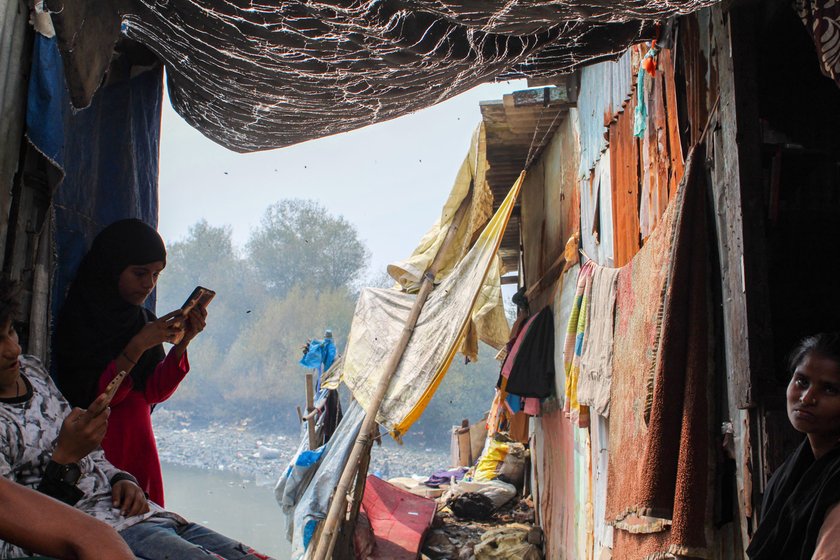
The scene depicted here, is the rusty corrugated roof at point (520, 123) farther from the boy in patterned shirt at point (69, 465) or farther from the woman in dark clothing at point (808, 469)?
the boy in patterned shirt at point (69, 465)

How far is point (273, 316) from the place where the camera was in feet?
158

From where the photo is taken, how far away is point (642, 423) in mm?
3061

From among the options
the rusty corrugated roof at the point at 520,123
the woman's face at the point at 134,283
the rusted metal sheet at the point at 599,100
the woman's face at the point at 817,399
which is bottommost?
the woman's face at the point at 817,399

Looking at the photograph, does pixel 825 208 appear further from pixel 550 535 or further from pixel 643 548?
pixel 550 535

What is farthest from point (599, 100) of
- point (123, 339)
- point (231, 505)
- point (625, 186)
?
point (231, 505)

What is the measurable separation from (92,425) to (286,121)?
6.39 feet

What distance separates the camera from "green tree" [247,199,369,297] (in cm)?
5212

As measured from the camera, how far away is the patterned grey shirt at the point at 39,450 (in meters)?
2.08

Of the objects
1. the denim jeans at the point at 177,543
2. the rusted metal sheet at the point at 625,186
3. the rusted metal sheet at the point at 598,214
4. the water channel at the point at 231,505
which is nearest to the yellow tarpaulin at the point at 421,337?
the rusted metal sheet at the point at 598,214

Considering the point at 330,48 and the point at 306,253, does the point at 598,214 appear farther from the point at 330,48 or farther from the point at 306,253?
the point at 306,253

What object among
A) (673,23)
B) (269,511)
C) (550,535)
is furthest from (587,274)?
(269,511)

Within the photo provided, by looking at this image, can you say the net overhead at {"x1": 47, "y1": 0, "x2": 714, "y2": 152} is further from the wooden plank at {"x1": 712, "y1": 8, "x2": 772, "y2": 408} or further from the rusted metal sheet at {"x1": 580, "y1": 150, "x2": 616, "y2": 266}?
the rusted metal sheet at {"x1": 580, "y1": 150, "x2": 616, "y2": 266}

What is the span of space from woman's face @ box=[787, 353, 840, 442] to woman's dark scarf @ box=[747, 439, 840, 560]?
0.07m

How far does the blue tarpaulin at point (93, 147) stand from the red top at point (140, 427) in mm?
517
